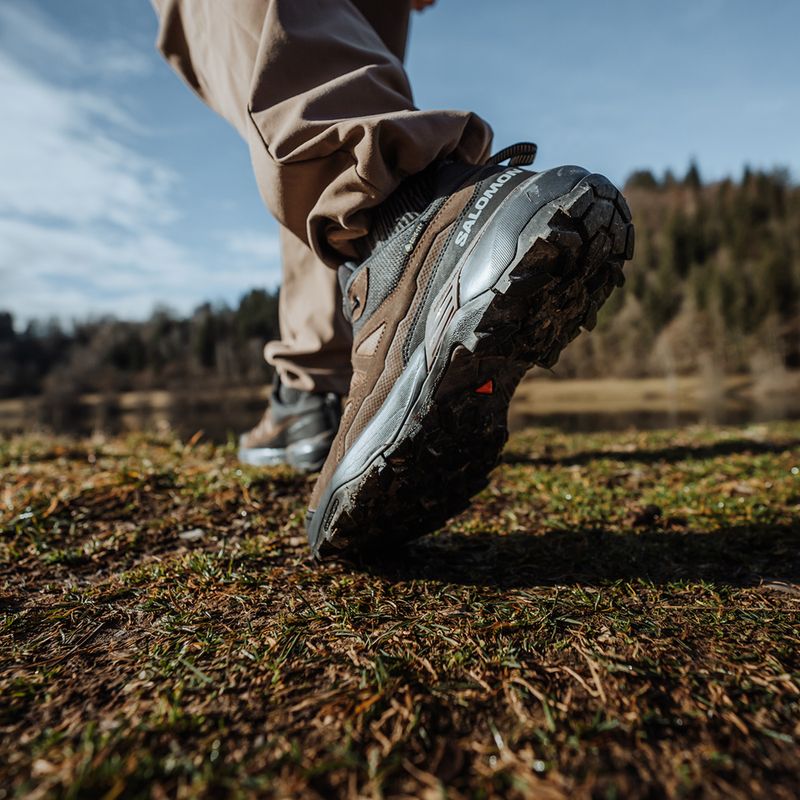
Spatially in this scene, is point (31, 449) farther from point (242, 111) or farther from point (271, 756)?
point (271, 756)

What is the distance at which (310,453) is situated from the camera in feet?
7.59

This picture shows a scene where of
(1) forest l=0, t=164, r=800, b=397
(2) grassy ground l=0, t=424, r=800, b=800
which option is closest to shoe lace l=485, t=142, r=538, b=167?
(2) grassy ground l=0, t=424, r=800, b=800

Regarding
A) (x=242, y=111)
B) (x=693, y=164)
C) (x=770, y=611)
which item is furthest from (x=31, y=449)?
(x=693, y=164)

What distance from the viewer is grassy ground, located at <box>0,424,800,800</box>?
26.7 inches

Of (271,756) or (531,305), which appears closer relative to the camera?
(271,756)

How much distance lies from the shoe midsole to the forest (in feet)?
53.5

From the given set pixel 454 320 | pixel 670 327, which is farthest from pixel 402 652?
pixel 670 327

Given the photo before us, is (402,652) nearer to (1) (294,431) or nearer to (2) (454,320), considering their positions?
(2) (454,320)

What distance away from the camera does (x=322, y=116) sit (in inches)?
55.9

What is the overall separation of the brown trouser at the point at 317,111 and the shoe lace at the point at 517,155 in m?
0.10

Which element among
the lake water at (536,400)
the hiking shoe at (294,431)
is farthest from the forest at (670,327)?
the hiking shoe at (294,431)

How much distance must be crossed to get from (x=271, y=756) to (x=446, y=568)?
2.61 ft

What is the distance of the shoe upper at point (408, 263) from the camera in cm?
133

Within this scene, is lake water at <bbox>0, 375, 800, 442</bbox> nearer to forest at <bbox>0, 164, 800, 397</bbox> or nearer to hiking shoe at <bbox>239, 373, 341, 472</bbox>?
forest at <bbox>0, 164, 800, 397</bbox>
